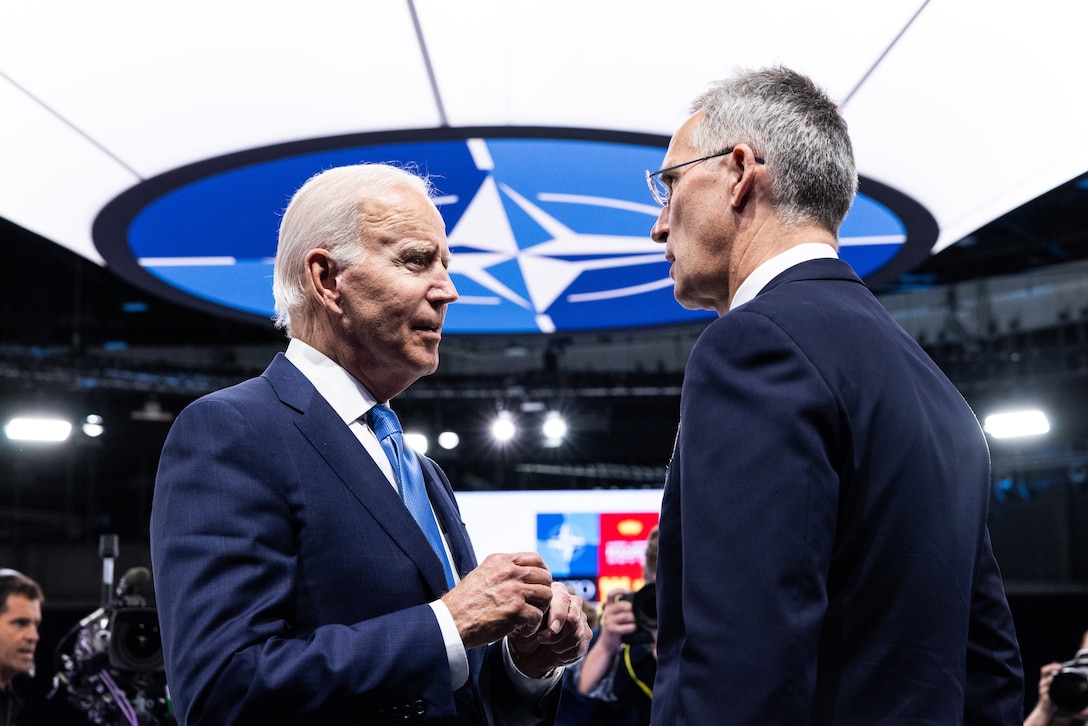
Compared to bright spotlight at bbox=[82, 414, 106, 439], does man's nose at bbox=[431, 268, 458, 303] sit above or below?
below

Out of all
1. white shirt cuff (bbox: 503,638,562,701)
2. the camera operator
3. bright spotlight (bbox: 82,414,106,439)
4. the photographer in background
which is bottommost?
the camera operator

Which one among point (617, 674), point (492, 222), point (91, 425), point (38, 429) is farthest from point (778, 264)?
point (91, 425)

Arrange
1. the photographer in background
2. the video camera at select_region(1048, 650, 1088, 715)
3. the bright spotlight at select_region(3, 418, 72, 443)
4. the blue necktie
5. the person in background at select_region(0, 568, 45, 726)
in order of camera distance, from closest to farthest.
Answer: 1. the blue necktie
2. the video camera at select_region(1048, 650, 1088, 715)
3. the photographer in background
4. the person in background at select_region(0, 568, 45, 726)
5. the bright spotlight at select_region(3, 418, 72, 443)

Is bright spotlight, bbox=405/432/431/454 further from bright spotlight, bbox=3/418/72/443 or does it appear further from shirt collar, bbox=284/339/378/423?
shirt collar, bbox=284/339/378/423

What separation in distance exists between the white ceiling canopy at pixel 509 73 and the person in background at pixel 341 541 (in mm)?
2730

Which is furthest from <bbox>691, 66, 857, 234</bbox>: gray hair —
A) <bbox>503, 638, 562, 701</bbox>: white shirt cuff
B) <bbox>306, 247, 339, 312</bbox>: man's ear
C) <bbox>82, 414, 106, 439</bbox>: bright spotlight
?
<bbox>82, 414, 106, 439</bbox>: bright spotlight

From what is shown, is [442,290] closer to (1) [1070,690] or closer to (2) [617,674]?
(2) [617,674]

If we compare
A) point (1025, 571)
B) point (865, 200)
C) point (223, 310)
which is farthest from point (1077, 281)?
point (223, 310)

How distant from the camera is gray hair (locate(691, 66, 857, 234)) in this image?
157 centimetres

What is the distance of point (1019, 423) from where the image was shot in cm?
1241

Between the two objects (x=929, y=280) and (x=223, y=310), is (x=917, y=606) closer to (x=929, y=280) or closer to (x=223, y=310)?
(x=223, y=310)

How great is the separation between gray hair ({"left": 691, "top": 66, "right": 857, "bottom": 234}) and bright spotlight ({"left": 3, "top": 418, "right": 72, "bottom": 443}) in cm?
1282

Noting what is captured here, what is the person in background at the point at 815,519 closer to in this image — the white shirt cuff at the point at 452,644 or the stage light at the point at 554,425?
the white shirt cuff at the point at 452,644

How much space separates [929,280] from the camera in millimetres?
14047
